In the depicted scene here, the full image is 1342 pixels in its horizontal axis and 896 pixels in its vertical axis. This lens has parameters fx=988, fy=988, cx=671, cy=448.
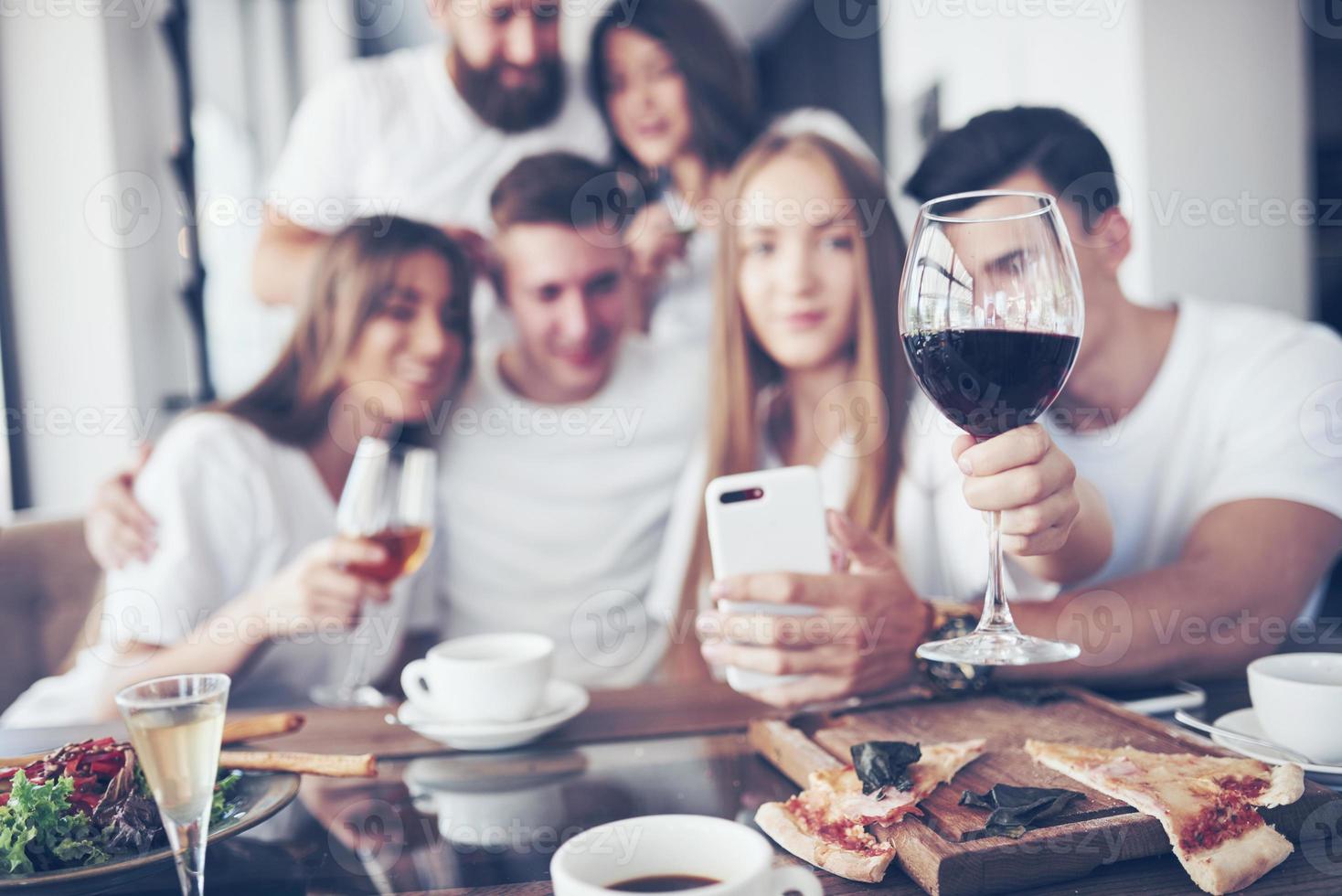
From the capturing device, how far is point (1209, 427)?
75.2 inches

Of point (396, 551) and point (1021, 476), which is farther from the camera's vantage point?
point (396, 551)

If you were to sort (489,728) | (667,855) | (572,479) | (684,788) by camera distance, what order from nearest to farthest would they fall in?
1. (667,855)
2. (684,788)
3. (489,728)
4. (572,479)

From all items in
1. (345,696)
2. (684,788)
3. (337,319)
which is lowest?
(345,696)

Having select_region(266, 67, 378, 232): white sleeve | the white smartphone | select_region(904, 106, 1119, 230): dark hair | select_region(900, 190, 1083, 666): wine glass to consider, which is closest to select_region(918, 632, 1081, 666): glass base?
select_region(900, 190, 1083, 666): wine glass

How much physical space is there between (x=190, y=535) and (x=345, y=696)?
449 mm

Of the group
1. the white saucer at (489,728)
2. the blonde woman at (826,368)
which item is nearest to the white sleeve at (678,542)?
the blonde woman at (826,368)

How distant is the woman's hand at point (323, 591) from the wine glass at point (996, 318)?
1007 mm

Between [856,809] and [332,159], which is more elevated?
[332,159]

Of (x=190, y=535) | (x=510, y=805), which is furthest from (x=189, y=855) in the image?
(x=190, y=535)

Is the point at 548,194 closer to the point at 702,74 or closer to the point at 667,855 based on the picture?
the point at 702,74

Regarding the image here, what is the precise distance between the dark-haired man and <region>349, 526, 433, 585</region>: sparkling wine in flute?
957 mm

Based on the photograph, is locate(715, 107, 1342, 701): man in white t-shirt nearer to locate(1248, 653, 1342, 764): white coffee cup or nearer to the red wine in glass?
locate(1248, 653, 1342, 764): white coffee cup

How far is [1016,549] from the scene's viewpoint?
38.3 inches

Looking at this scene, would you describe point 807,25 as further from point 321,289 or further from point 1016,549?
point 1016,549
